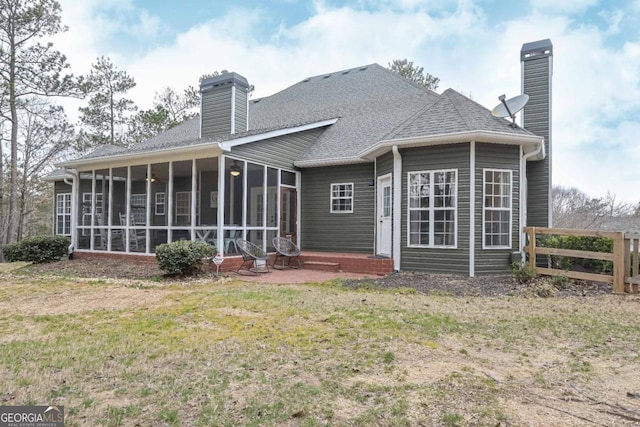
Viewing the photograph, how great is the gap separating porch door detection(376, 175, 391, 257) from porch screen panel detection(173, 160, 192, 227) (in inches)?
189

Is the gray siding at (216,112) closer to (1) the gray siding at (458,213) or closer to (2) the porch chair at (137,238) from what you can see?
(2) the porch chair at (137,238)

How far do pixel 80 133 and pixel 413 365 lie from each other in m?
25.0

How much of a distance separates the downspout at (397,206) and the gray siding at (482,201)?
5.12ft

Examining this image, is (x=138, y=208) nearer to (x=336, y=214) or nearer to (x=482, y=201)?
(x=336, y=214)

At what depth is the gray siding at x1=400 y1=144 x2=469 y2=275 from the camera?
26.5 feet

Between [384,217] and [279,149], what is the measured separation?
3.31 m

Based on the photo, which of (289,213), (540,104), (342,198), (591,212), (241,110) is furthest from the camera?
(591,212)

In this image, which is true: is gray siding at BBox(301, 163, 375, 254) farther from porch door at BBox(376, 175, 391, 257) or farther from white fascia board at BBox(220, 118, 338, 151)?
white fascia board at BBox(220, 118, 338, 151)

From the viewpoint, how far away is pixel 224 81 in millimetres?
11930

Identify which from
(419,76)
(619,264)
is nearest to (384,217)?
(619,264)

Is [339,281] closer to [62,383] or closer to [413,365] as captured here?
[413,365]

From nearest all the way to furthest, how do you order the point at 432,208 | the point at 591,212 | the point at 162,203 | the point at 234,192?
the point at 432,208, the point at 234,192, the point at 162,203, the point at 591,212

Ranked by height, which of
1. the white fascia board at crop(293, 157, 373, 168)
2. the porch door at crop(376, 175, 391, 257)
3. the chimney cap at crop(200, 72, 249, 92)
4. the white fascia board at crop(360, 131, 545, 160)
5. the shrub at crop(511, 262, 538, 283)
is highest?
the chimney cap at crop(200, 72, 249, 92)

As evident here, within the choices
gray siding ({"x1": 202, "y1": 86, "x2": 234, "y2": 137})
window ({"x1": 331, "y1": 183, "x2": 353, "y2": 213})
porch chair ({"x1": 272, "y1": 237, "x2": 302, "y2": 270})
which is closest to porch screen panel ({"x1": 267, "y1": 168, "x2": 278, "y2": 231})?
porch chair ({"x1": 272, "y1": 237, "x2": 302, "y2": 270})
